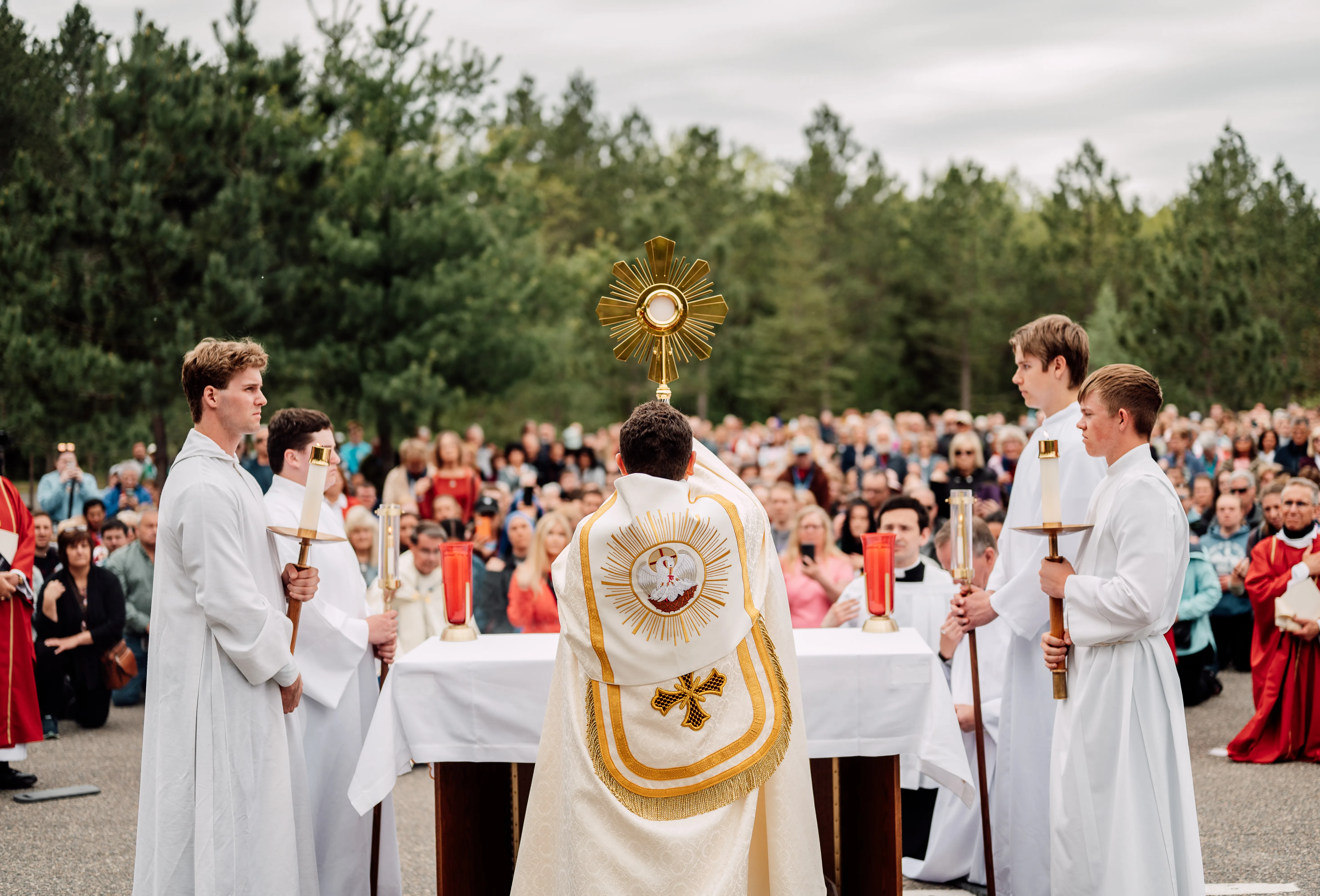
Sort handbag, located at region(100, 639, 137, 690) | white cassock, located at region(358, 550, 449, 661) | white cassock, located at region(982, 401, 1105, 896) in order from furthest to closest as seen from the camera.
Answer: handbag, located at region(100, 639, 137, 690) → white cassock, located at region(358, 550, 449, 661) → white cassock, located at region(982, 401, 1105, 896)

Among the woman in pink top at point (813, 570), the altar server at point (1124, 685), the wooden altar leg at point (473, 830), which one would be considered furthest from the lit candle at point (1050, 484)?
the woman in pink top at point (813, 570)

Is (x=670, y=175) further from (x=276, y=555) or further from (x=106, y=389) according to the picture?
(x=276, y=555)

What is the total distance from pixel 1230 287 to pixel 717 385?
59.3 feet

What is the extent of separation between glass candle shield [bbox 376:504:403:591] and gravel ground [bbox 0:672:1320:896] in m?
1.55

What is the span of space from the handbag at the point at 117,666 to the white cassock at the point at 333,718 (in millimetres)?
4660

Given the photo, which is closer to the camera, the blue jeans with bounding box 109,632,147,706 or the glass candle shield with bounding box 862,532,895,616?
the glass candle shield with bounding box 862,532,895,616

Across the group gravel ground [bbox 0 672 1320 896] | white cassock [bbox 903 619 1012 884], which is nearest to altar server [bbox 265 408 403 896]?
gravel ground [bbox 0 672 1320 896]

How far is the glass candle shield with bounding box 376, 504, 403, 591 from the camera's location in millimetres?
4270

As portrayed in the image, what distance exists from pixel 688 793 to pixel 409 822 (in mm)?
3294

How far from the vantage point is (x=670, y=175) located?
138 feet

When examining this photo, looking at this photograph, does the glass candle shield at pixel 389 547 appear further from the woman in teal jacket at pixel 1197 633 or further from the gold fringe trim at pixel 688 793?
the woman in teal jacket at pixel 1197 633

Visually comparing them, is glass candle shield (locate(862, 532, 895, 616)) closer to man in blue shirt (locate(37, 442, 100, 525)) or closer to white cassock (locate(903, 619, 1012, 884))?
white cassock (locate(903, 619, 1012, 884))

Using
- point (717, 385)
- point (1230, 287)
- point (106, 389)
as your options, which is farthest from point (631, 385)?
point (106, 389)

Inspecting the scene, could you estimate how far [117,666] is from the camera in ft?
28.0
